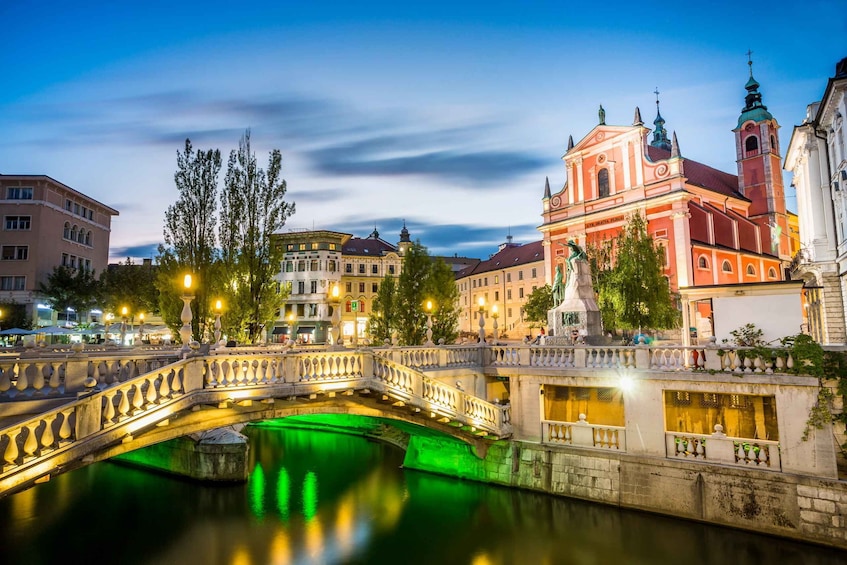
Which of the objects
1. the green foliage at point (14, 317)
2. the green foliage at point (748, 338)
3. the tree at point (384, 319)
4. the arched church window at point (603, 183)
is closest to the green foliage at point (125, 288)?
the green foliage at point (14, 317)

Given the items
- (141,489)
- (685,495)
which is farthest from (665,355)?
(141,489)

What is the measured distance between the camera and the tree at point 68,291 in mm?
43031

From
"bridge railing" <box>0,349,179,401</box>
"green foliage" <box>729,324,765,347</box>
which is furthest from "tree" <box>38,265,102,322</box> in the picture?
"green foliage" <box>729,324,765,347</box>

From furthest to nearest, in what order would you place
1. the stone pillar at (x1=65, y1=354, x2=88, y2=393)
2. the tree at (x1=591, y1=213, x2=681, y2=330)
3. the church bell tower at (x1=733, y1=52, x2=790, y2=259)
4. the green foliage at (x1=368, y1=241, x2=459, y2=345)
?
the church bell tower at (x1=733, y1=52, x2=790, y2=259) < the tree at (x1=591, y1=213, x2=681, y2=330) < the green foliage at (x1=368, y1=241, x2=459, y2=345) < the stone pillar at (x1=65, y1=354, x2=88, y2=393)

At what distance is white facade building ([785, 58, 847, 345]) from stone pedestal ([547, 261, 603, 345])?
11.7 m

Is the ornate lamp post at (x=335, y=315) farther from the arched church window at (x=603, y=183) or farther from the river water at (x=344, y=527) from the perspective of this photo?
the arched church window at (x=603, y=183)

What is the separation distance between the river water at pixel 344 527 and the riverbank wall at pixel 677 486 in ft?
1.13

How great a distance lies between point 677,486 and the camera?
15492mm

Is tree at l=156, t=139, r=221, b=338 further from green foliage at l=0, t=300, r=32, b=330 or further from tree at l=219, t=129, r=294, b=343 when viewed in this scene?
green foliage at l=0, t=300, r=32, b=330

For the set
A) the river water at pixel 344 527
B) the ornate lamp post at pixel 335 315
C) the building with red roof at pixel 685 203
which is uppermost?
the building with red roof at pixel 685 203

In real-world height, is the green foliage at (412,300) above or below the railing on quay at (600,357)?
above

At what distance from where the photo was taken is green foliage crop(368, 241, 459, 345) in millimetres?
33344

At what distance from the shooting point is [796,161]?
118 feet

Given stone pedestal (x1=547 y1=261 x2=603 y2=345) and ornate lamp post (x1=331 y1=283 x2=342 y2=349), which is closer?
ornate lamp post (x1=331 y1=283 x2=342 y2=349)
